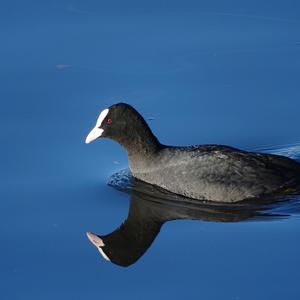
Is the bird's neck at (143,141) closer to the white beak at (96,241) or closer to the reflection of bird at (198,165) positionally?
the reflection of bird at (198,165)

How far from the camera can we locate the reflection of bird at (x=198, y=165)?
33.3 ft

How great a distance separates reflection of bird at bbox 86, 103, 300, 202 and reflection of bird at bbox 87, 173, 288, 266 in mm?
105

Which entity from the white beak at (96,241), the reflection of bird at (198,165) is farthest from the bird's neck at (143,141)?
the white beak at (96,241)

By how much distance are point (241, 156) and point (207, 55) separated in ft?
8.42

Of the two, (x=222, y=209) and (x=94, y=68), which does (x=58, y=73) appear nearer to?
(x=94, y=68)

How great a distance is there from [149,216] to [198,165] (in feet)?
2.16

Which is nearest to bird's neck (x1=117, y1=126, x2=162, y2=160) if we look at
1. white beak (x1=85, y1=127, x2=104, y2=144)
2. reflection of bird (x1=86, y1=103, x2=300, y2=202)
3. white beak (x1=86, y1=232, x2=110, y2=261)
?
reflection of bird (x1=86, y1=103, x2=300, y2=202)

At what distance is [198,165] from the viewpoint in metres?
10.2

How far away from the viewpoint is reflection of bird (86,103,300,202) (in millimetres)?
10148

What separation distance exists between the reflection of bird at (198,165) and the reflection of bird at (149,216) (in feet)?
0.34

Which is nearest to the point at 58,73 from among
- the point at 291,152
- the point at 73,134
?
the point at 73,134

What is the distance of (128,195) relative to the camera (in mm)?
10516

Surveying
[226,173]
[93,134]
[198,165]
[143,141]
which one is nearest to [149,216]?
[198,165]

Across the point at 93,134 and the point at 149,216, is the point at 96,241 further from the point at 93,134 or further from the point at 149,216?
the point at 93,134
